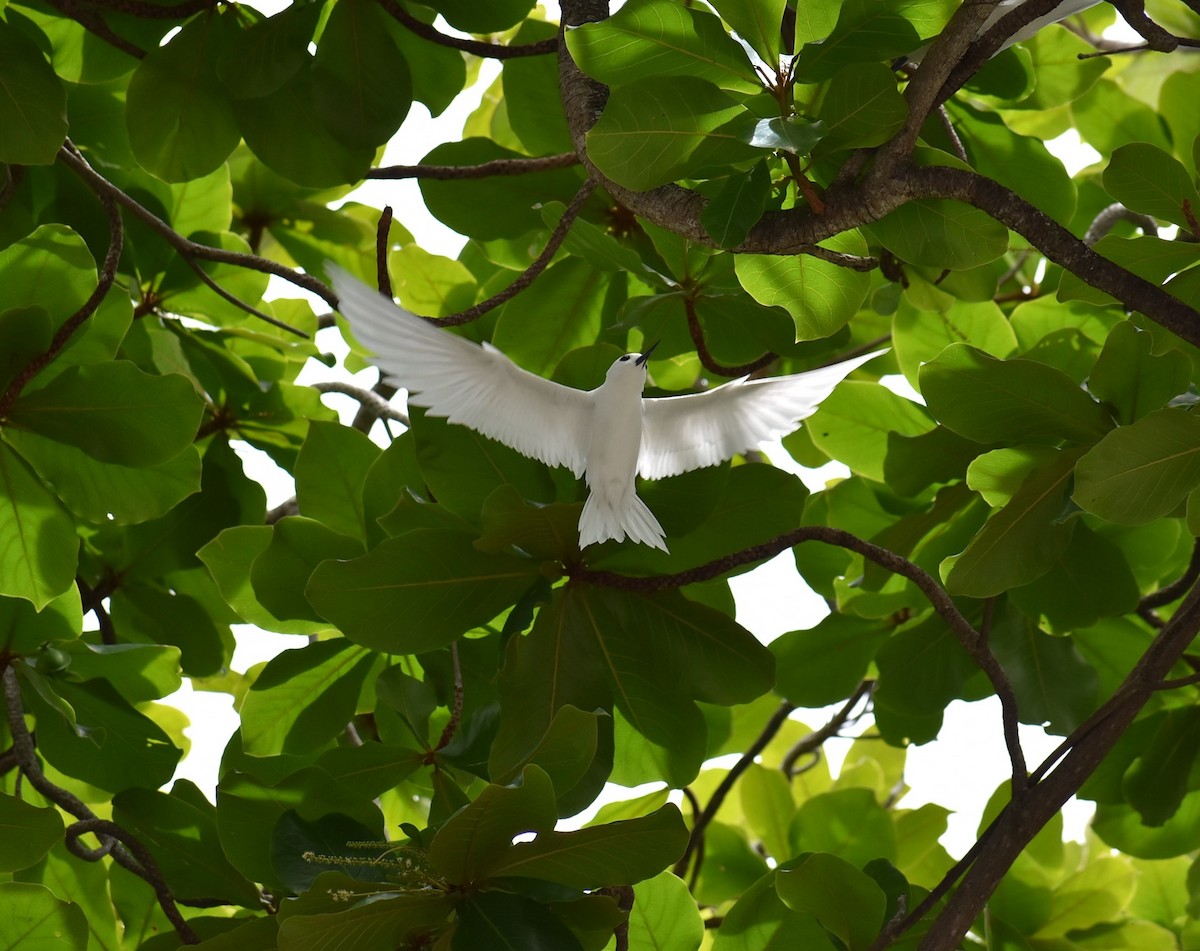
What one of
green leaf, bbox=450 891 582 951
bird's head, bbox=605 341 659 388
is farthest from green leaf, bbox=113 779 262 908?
bird's head, bbox=605 341 659 388

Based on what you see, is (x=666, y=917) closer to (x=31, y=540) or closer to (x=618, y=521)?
(x=618, y=521)

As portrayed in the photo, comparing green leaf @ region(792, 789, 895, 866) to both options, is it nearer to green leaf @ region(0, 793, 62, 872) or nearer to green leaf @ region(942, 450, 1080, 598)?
green leaf @ region(942, 450, 1080, 598)

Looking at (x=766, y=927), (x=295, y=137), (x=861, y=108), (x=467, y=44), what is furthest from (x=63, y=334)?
(x=766, y=927)

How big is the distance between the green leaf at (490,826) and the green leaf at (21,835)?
609 mm

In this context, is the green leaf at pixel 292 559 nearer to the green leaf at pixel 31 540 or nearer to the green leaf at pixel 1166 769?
the green leaf at pixel 31 540

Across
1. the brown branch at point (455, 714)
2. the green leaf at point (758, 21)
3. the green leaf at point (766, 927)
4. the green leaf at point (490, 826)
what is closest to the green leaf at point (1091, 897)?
the green leaf at point (766, 927)

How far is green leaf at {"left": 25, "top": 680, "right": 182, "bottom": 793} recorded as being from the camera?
2199 mm

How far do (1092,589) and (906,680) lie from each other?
0.38 m

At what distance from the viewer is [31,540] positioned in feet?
6.73

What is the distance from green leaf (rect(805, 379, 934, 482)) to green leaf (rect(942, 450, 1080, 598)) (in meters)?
0.60

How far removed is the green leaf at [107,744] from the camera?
2199 mm

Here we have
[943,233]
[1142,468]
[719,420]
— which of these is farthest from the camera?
[719,420]

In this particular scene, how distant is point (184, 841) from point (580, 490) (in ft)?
2.92

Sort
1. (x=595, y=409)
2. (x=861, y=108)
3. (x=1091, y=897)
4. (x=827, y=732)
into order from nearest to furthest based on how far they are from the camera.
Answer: (x=861, y=108), (x=595, y=409), (x=1091, y=897), (x=827, y=732)
